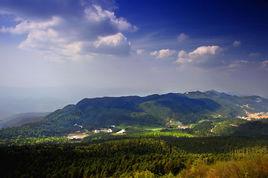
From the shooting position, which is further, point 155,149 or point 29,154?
point 155,149

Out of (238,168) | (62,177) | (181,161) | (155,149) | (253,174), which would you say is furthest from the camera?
(155,149)

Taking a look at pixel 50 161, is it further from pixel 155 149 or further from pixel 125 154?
pixel 155 149

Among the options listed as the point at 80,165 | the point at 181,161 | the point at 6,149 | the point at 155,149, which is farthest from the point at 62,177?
the point at 155,149

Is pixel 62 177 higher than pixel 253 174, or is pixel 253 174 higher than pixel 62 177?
pixel 253 174

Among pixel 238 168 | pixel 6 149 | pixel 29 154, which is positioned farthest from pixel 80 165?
pixel 238 168

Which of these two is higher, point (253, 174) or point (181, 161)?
point (253, 174)

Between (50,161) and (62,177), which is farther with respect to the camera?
(50,161)

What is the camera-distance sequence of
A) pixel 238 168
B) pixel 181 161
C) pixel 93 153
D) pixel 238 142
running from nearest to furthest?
1. pixel 238 168
2. pixel 181 161
3. pixel 93 153
4. pixel 238 142

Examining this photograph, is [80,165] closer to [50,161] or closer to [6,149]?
[50,161]

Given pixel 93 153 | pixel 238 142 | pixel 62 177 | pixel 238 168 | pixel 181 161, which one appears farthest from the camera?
pixel 238 142
